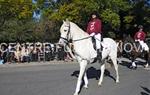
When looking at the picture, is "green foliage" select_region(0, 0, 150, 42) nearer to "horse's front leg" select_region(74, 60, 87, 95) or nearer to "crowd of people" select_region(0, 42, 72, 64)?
"crowd of people" select_region(0, 42, 72, 64)

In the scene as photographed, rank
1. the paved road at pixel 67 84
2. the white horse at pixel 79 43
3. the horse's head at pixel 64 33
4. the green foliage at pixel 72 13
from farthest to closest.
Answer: the green foliage at pixel 72 13 < the paved road at pixel 67 84 < the white horse at pixel 79 43 < the horse's head at pixel 64 33

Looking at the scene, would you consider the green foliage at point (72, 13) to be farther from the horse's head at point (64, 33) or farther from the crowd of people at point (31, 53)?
the horse's head at point (64, 33)

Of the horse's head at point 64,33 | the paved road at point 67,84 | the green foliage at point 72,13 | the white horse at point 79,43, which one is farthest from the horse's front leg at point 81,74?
the green foliage at point 72,13

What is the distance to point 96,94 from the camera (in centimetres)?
1243

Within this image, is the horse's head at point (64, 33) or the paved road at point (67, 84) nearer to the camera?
the horse's head at point (64, 33)

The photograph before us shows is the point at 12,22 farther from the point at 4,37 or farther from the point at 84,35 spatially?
the point at 84,35

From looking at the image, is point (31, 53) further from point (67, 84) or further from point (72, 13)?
point (67, 84)

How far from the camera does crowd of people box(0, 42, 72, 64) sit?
83.6 ft

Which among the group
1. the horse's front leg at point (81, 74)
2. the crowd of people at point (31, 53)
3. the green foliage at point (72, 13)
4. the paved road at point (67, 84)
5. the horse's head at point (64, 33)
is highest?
the green foliage at point (72, 13)

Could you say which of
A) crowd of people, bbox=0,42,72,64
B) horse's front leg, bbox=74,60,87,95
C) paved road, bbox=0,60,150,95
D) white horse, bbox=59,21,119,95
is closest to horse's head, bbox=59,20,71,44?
white horse, bbox=59,21,119,95

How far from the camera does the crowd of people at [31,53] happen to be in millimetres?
25484

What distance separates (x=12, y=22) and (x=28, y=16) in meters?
8.25

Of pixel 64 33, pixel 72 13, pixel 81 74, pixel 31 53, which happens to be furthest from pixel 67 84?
pixel 72 13

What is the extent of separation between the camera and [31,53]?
1023 inches
